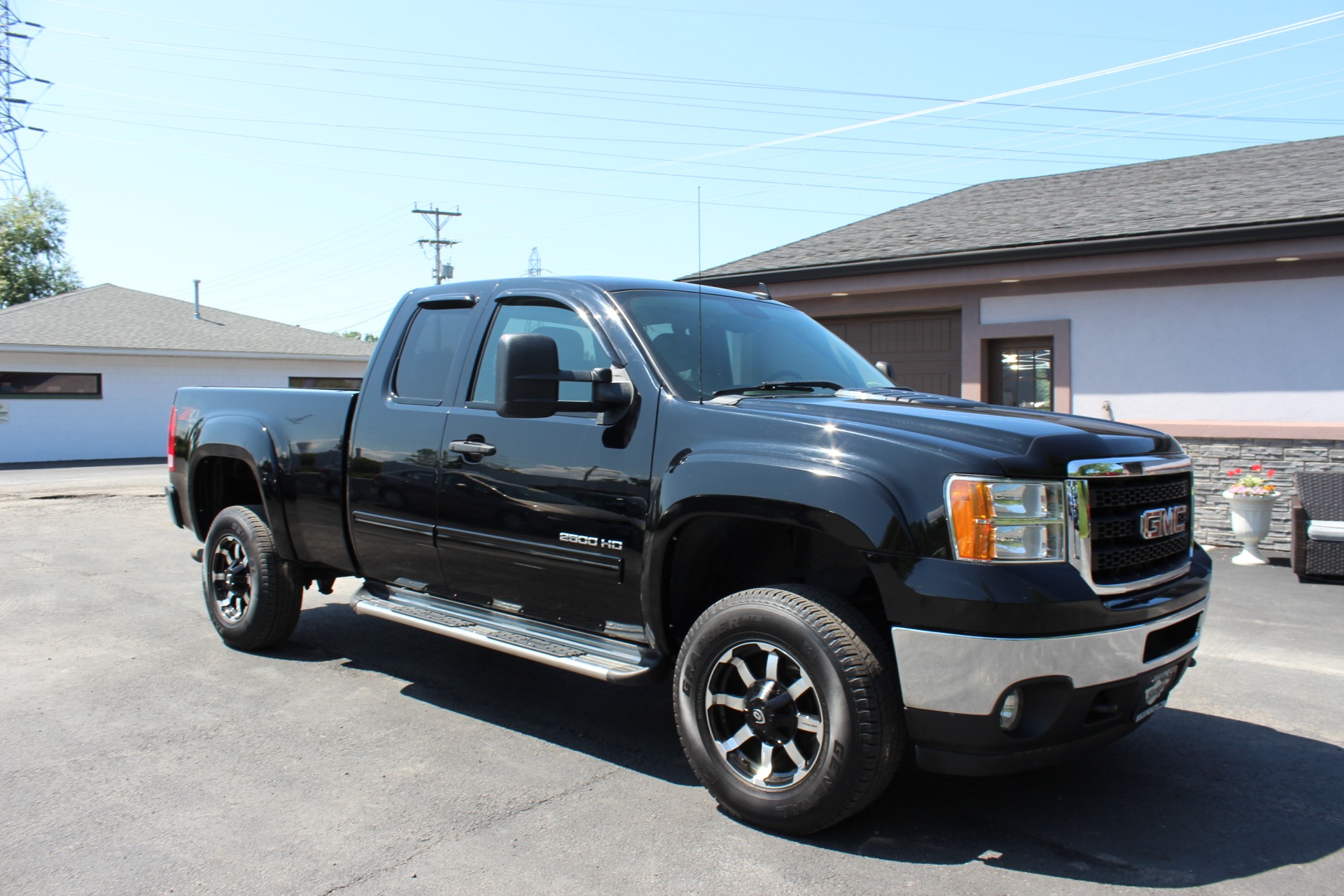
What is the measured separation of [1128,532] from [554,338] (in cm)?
258

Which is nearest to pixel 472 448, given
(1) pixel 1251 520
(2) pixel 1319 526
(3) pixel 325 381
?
(2) pixel 1319 526

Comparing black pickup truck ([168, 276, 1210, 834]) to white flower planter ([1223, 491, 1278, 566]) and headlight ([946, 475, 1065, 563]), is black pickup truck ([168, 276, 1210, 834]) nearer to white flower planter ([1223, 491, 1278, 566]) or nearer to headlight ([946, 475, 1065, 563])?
headlight ([946, 475, 1065, 563])

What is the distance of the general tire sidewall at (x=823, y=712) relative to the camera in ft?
10.7

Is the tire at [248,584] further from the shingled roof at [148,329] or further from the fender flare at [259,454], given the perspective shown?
the shingled roof at [148,329]

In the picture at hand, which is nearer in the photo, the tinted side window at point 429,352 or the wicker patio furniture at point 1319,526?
the tinted side window at point 429,352

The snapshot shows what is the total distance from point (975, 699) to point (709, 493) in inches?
45.8

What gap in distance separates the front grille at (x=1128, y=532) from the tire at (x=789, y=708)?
32.3 inches

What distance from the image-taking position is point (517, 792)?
12.7ft

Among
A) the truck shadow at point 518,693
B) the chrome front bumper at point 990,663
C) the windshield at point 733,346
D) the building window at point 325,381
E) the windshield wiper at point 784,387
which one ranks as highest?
the building window at point 325,381

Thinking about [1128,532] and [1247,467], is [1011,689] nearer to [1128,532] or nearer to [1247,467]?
[1128,532]

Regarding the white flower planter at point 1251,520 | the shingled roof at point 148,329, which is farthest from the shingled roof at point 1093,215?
the shingled roof at point 148,329

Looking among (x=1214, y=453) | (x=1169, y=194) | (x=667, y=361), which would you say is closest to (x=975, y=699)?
(x=667, y=361)

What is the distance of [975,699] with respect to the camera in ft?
10.2

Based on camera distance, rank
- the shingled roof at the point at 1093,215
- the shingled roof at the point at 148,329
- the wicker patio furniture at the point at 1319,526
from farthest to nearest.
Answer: the shingled roof at the point at 148,329 < the shingled roof at the point at 1093,215 < the wicker patio furniture at the point at 1319,526
